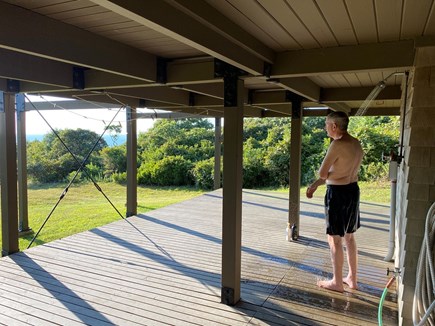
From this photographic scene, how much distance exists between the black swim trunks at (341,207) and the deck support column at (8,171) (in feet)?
10.9

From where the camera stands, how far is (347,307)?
2.54m

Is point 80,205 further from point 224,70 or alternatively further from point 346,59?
point 346,59

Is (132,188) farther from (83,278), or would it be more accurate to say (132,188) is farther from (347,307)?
(347,307)

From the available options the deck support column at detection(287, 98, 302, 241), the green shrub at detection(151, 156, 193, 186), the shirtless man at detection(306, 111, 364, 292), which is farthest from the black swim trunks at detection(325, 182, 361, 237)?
the green shrub at detection(151, 156, 193, 186)

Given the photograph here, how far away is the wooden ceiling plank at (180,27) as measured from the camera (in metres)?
1.22

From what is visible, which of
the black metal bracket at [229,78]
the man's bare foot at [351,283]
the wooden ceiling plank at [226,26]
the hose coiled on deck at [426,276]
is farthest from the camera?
the man's bare foot at [351,283]

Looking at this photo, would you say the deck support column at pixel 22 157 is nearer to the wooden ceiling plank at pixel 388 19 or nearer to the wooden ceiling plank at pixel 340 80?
the wooden ceiling plank at pixel 340 80

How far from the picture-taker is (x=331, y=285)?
280cm

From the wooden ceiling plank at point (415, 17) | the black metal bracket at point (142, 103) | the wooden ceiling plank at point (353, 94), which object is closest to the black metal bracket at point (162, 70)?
the wooden ceiling plank at point (415, 17)

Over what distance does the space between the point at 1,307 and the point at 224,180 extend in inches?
75.7

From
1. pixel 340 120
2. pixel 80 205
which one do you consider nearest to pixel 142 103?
pixel 340 120

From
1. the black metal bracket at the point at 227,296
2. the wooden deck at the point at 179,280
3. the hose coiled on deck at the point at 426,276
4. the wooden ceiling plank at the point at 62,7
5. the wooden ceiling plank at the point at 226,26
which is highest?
the wooden ceiling plank at the point at 62,7

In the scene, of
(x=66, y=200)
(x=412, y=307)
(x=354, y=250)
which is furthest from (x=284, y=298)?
(x=66, y=200)

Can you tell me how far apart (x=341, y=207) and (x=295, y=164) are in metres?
1.60
